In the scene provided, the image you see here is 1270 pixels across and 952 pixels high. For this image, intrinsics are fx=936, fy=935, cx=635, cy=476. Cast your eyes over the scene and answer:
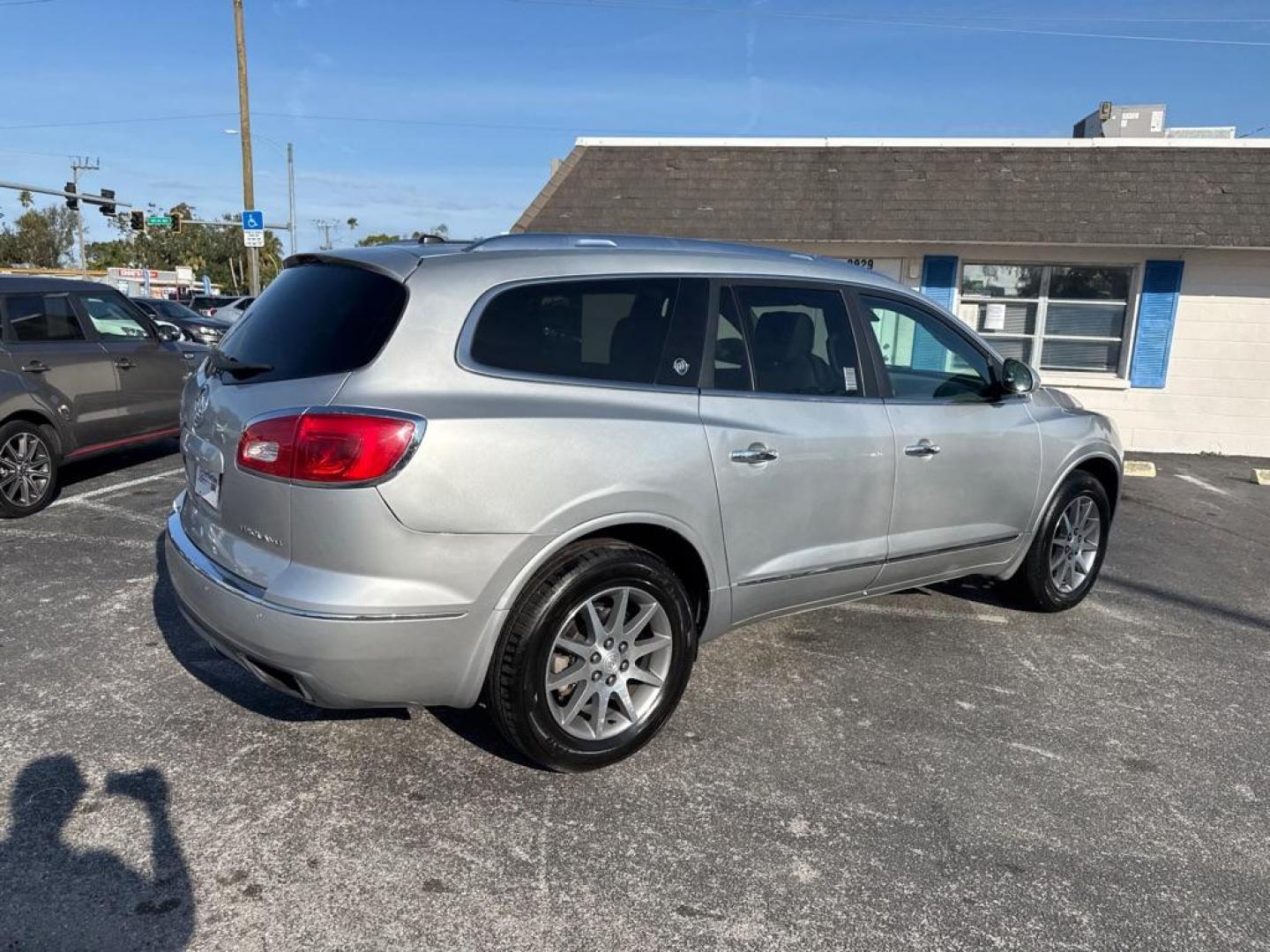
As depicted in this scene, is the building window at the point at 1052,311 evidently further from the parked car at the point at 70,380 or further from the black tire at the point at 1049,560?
the parked car at the point at 70,380

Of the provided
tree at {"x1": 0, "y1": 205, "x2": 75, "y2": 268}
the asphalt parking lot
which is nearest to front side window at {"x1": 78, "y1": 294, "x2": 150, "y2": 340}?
the asphalt parking lot

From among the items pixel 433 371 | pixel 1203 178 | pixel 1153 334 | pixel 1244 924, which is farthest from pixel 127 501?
Answer: pixel 1203 178

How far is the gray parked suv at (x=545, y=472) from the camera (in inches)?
112

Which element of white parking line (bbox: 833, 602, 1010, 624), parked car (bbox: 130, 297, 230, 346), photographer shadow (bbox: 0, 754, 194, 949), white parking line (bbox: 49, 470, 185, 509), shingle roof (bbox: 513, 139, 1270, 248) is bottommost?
white parking line (bbox: 49, 470, 185, 509)

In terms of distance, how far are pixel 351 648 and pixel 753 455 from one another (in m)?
1.60

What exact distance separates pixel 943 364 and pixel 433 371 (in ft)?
8.98

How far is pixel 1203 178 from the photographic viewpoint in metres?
11.5

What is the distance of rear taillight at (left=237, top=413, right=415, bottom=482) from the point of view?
2771 mm

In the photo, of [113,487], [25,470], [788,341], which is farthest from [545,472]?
[113,487]

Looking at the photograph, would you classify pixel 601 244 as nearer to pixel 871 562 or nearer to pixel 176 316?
pixel 871 562

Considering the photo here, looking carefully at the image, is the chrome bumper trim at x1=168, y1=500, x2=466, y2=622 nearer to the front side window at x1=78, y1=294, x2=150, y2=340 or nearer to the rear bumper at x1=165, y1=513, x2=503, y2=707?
the rear bumper at x1=165, y1=513, x2=503, y2=707

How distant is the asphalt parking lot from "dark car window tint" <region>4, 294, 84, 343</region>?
11.1ft

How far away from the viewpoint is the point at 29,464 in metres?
6.96

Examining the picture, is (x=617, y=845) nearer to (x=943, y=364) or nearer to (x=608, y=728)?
(x=608, y=728)
